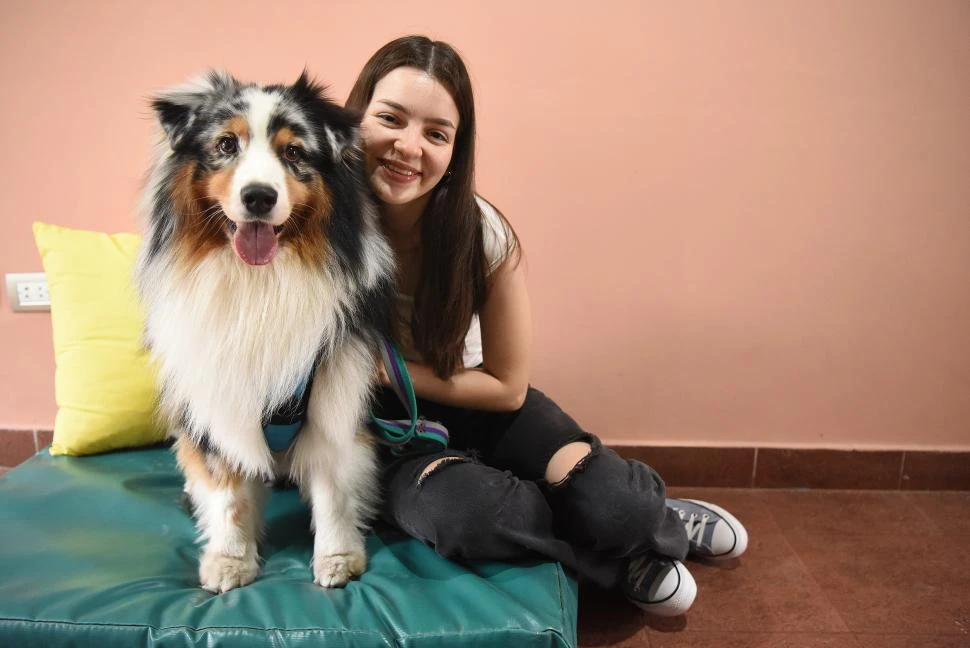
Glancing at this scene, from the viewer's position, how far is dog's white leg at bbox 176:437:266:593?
48.6 inches

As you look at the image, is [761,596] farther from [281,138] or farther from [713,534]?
[281,138]

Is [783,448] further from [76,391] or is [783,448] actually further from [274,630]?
[76,391]

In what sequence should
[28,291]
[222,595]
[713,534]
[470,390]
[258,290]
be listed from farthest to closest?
[28,291], [713,534], [470,390], [222,595], [258,290]

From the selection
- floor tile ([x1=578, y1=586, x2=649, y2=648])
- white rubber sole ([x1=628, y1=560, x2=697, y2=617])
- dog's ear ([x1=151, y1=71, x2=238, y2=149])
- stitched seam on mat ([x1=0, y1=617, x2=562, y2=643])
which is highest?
dog's ear ([x1=151, y1=71, x2=238, y2=149])

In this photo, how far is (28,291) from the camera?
78.5 inches

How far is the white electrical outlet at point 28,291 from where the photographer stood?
1.99 meters

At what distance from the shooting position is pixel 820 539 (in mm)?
1811

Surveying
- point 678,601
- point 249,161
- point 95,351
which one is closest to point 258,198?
point 249,161

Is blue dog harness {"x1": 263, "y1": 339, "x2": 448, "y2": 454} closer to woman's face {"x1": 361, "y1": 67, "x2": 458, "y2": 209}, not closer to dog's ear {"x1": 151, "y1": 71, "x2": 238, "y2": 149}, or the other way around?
woman's face {"x1": 361, "y1": 67, "x2": 458, "y2": 209}

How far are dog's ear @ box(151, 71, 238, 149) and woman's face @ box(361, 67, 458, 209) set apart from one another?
263 millimetres

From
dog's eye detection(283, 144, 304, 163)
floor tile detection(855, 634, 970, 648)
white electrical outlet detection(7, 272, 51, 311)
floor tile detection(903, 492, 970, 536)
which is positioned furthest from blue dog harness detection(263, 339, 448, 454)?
floor tile detection(903, 492, 970, 536)

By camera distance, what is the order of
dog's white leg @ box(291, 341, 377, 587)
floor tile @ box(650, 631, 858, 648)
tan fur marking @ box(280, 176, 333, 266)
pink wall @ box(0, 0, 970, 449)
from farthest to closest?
pink wall @ box(0, 0, 970, 449)
floor tile @ box(650, 631, 858, 648)
dog's white leg @ box(291, 341, 377, 587)
tan fur marking @ box(280, 176, 333, 266)

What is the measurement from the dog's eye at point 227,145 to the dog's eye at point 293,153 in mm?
76

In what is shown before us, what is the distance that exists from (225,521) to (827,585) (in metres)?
1.41
